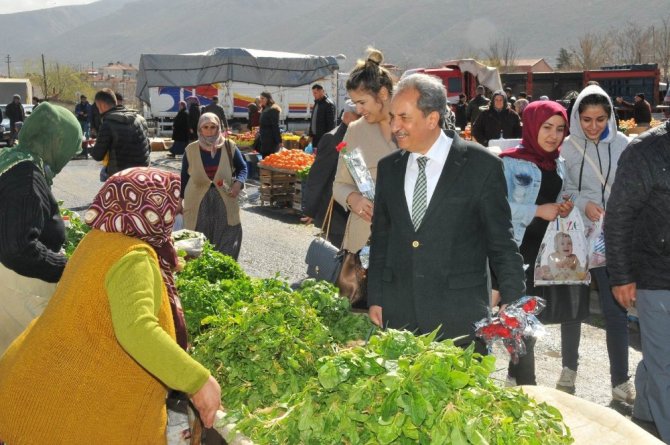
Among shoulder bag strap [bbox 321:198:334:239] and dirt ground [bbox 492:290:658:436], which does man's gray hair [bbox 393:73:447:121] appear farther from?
dirt ground [bbox 492:290:658:436]

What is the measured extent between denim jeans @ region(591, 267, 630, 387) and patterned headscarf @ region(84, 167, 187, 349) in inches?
140

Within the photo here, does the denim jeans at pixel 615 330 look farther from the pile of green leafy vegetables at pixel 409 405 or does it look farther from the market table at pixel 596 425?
the pile of green leafy vegetables at pixel 409 405

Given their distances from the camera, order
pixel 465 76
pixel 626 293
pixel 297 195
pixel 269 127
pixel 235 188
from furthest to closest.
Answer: pixel 465 76 < pixel 269 127 < pixel 297 195 < pixel 235 188 < pixel 626 293

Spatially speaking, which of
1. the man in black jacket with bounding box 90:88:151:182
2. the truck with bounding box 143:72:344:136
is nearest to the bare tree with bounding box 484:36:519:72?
the truck with bounding box 143:72:344:136

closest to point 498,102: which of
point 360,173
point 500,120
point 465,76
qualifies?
point 500,120

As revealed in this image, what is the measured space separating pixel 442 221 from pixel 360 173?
122 centimetres

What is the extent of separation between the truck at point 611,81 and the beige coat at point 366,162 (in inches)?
1042

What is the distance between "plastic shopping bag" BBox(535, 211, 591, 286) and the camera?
5.35 m

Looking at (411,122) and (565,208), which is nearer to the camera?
(411,122)

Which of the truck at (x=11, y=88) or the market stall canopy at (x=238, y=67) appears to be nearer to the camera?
the market stall canopy at (x=238, y=67)

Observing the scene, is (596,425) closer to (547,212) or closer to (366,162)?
(547,212)

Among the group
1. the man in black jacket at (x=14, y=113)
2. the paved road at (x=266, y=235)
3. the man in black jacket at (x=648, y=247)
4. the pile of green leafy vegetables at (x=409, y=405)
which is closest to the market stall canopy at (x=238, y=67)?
the man in black jacket at (x=14, y=113)

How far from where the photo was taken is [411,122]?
12.4 ft

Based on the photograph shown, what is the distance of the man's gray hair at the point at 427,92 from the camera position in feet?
12.4
